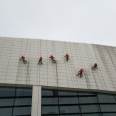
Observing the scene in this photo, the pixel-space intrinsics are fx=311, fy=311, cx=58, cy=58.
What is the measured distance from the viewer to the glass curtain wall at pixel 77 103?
21.5 meters

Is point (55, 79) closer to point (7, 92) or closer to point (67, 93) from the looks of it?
point (67, 93)

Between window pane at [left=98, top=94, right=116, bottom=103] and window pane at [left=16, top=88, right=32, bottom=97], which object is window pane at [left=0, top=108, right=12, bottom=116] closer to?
window pane at [left=16, top=88, right=32, bottom=97]

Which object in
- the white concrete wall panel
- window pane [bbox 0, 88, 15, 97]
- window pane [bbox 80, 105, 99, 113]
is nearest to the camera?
window pane [bbox 80, 105, 99, 113]

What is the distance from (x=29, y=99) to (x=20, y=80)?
5.64 ft

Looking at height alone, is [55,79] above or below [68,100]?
above

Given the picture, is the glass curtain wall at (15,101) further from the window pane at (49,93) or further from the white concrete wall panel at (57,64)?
the window pane at (49,93)

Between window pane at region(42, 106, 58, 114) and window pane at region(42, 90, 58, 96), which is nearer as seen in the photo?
window pane at region(42, 106, 58, 114)

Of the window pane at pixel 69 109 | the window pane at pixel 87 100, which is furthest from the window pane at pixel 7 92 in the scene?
the window pane at pixel 87 100

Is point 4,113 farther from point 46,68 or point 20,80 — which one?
point 46,68

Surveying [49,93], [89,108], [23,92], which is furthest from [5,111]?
[89,108]

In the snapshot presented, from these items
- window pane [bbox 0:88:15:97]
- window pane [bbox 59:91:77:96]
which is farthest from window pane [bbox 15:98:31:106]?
window pane [bbox 59:91:77:96]

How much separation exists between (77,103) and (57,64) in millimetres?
3964

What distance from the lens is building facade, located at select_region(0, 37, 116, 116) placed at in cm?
2162

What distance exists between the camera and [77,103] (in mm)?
22297
